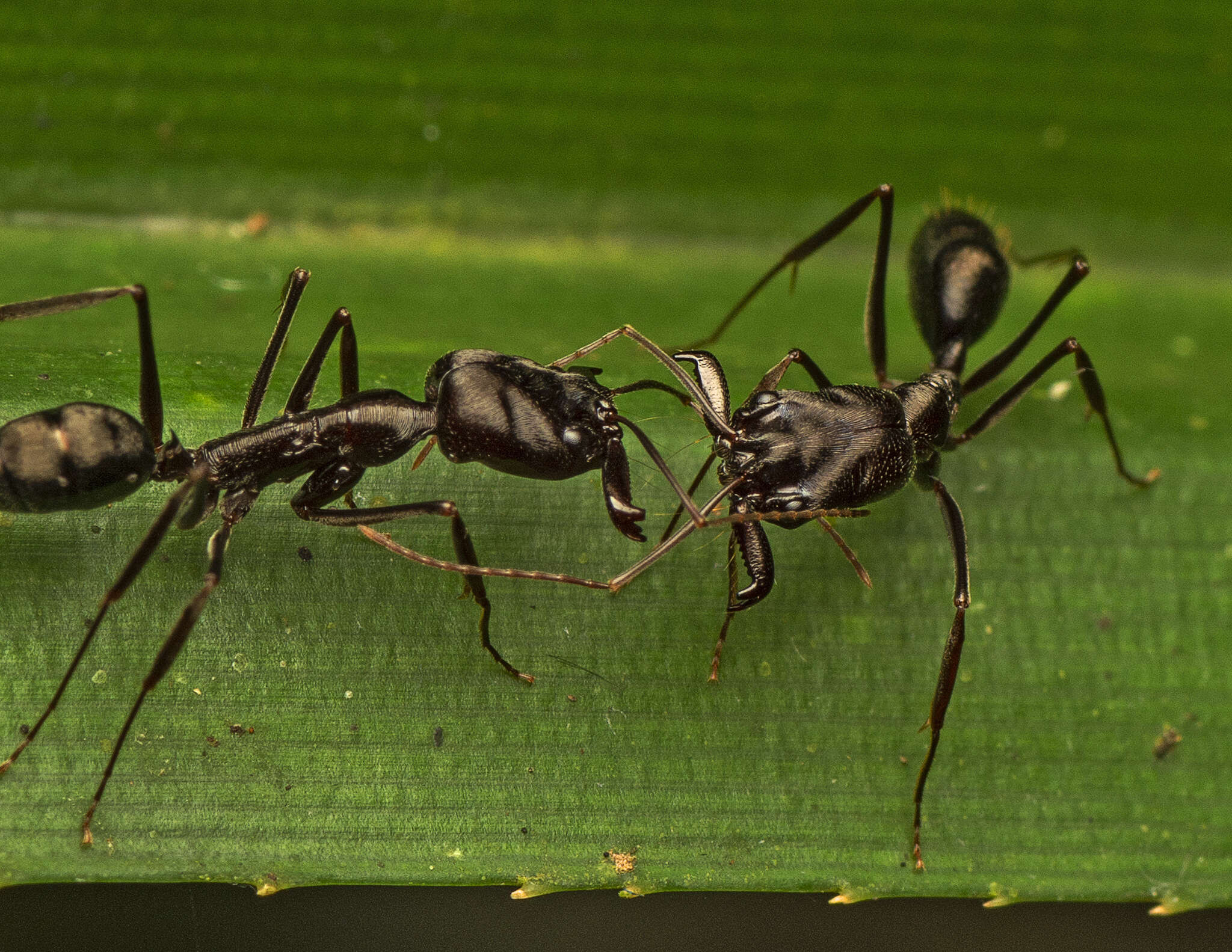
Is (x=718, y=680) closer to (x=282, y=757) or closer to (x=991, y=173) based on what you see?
(x=282, y=757)

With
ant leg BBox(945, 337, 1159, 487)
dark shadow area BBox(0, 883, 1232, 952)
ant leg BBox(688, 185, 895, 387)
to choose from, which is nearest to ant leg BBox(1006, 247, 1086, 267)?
ant leg BBox(945, 337, 1159, 487)

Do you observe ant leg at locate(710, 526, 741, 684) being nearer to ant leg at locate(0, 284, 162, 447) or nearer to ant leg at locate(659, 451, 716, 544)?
ant leg at locate(659, 451, 716, 544)

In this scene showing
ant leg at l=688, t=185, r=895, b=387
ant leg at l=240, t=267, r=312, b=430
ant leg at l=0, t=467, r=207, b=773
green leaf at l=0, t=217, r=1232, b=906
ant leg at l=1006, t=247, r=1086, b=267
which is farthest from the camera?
ant leg at l=1006, t=247, r=1086, b=267

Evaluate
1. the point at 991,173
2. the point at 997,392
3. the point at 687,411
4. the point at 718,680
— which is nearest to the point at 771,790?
the point at 718,680

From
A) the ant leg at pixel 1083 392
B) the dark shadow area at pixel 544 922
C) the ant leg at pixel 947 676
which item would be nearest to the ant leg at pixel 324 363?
the dark shadow area at pixel 544 922

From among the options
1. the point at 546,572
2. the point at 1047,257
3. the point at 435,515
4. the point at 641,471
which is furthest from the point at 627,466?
the point at 1047,257

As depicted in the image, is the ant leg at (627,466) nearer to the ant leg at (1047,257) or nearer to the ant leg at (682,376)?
the ant leg at (682,376)

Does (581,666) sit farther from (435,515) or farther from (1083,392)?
(1083,392)
